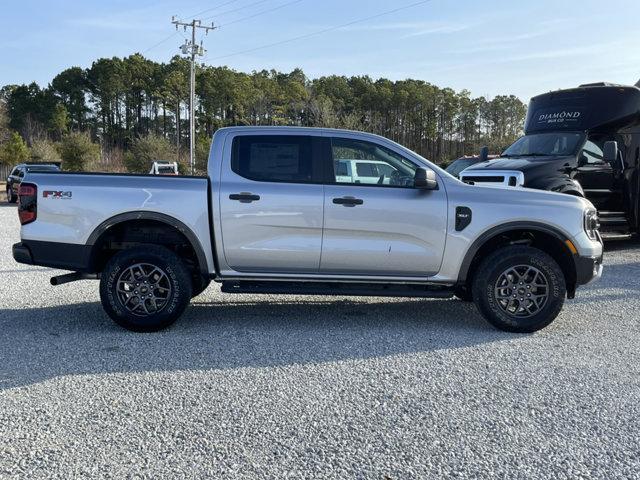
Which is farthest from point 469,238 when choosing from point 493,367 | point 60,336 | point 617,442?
point 60,336

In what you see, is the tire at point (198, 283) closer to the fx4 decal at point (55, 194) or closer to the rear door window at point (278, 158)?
the rear door window at point (278, 158)

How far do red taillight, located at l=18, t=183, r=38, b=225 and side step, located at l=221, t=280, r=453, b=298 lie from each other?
1925mm

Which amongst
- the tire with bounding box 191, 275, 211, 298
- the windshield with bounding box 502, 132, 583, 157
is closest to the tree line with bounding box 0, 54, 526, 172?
the windshield with bounding box 502, 132, 583, 157

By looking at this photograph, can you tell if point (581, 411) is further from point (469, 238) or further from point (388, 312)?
point (388, 312)

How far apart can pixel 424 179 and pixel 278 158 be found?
1.44m

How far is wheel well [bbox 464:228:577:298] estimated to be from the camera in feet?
19.0

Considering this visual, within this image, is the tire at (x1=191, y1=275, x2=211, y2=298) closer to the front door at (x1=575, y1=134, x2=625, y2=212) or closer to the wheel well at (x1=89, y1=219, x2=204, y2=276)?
the wheel well at (x1=89, y1=219, x2=204, y2=276)

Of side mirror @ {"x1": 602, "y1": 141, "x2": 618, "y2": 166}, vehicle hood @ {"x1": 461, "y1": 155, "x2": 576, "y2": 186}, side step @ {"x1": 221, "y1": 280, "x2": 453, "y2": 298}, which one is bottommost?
side step @ {"x1": 221, "y1": 280, "x2": 453, "y2": 298}

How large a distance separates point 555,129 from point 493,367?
8120 mm

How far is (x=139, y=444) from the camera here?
3.32m

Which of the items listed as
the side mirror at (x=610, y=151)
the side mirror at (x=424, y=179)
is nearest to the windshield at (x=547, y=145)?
the side mirror at (x=610, y=151)

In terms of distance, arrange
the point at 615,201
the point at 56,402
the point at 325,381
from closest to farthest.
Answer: the point at 56,402
the point at 325,381
the point at 615,201

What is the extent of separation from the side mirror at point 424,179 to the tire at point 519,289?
3.09 feet

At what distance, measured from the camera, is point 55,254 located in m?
5.57
